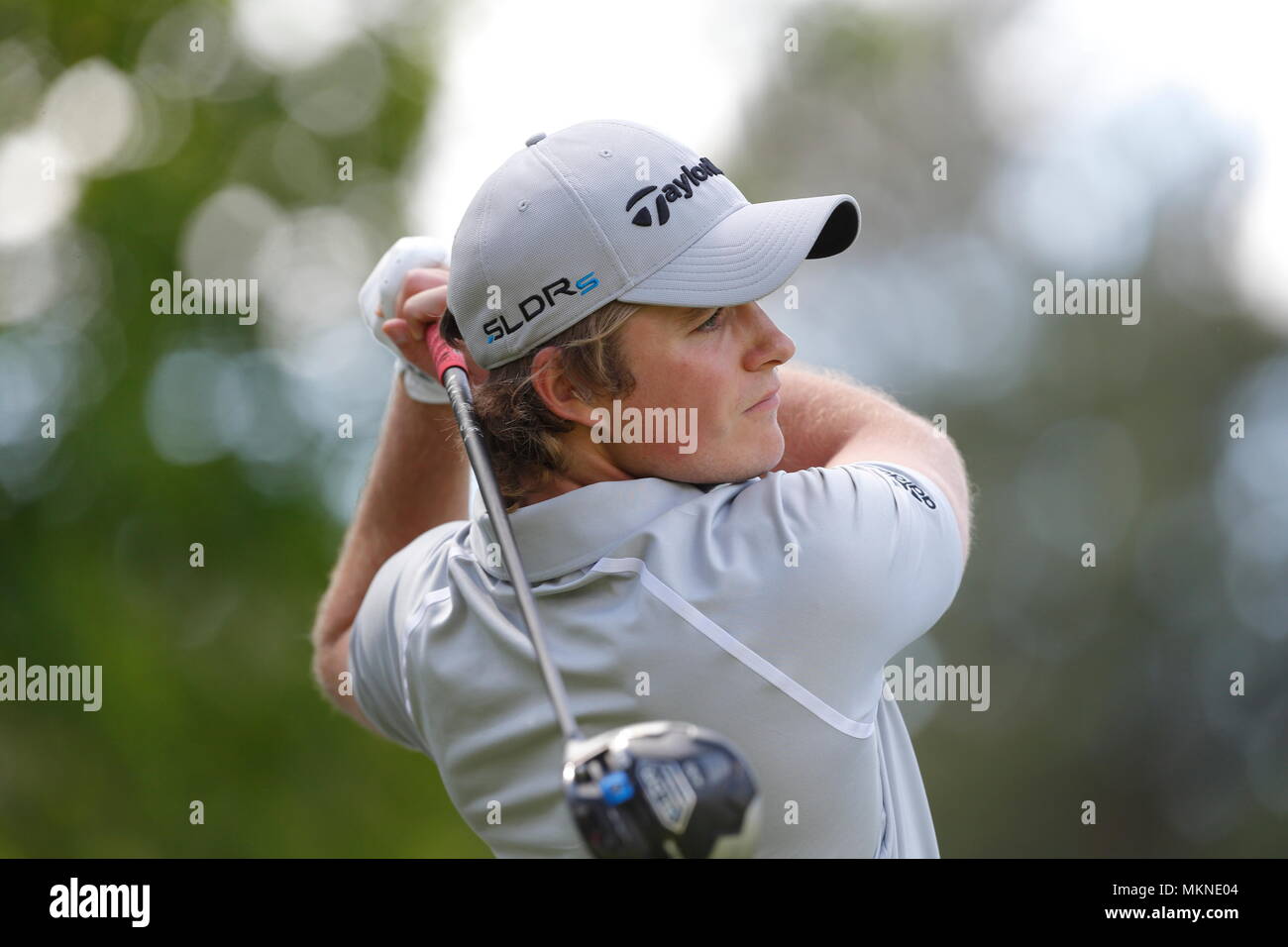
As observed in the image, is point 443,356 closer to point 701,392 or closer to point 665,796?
point 701,392

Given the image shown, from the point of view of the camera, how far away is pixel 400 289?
7.82 ft

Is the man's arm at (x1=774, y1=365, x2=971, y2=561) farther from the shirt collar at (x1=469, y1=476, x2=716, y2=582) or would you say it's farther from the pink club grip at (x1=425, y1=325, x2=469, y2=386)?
the pink club grip at (x1=425, y1=325, x2=469, y2=386)

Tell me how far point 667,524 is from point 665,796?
0.50 metres

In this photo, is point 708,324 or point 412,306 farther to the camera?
point 412,306

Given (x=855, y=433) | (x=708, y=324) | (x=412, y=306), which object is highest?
(x=412, y=306)

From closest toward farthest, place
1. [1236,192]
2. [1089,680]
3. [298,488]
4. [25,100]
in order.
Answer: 1. [25,100]
2. [298,488]
3. [1236,192]
4. [1089,680]

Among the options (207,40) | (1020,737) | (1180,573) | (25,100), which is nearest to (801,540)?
(25,100)

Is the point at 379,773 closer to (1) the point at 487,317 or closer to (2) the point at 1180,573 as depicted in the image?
(2) the point at 1180,573

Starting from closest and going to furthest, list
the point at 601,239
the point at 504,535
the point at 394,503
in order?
1. the point at 504,535
2. the point at 601,239
3. the point at 394,503

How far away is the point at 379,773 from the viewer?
53.1ft

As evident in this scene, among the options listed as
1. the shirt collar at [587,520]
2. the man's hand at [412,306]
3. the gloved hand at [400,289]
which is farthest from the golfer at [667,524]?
the gloved hand at [400,289]

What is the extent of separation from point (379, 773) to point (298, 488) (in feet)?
11.0

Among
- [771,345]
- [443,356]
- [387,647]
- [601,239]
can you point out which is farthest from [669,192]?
[387,647]

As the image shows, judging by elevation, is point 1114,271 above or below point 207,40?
below
